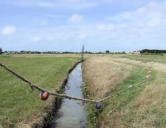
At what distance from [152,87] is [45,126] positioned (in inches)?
282

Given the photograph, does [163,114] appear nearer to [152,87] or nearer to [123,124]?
[123,124]

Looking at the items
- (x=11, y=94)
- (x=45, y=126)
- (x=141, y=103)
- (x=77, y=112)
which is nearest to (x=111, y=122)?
(x=141, y=103)

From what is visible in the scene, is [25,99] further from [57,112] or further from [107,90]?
[107,90]

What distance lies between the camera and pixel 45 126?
1292 centimetres

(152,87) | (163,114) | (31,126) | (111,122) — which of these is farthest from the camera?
(152,87)

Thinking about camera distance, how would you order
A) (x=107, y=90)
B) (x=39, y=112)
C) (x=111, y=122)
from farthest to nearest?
(x=107, y=90) → (x=39, y=112) → (x=111, y=122)

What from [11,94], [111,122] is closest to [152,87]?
[111,122]

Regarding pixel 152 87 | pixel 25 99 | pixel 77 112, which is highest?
pixel 152 87

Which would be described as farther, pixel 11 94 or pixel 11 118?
pixel 11 94

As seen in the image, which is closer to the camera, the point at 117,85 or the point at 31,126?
the point at 31,126

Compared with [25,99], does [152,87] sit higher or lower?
higher

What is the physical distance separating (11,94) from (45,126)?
195 inches

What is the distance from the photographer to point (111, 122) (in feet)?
40.2

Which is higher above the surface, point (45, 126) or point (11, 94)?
point (11, 94)
